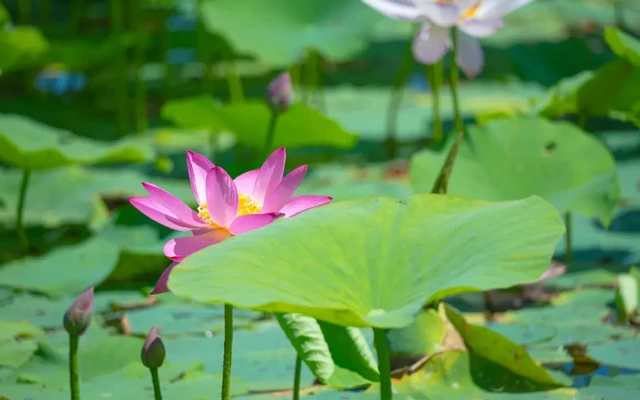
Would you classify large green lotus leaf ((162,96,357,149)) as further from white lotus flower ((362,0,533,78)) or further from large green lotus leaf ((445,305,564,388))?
large green lotus leaf ((445,305,564,388))

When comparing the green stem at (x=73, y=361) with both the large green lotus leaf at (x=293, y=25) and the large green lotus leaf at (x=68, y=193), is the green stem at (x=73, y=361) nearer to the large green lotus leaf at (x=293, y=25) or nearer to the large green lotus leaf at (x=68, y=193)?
the large green lotus leaf at (x=68, y=193)

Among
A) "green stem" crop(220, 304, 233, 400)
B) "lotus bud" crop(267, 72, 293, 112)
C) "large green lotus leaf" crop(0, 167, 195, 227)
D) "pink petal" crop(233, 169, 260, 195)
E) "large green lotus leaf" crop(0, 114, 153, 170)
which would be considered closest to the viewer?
"green stem" crop(220, 304, 233, 400)

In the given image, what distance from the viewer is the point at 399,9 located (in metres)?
1.56

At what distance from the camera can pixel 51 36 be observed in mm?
4055

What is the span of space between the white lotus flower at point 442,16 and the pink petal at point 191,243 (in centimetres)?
76

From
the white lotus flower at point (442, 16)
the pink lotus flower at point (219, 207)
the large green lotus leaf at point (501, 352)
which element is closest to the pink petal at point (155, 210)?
the pink lotus flower at point (219, 207)

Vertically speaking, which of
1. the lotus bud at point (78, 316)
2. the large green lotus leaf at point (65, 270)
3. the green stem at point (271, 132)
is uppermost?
the lotus bud at point (78, 316)

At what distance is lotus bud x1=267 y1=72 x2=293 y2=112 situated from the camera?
1685 millimetres

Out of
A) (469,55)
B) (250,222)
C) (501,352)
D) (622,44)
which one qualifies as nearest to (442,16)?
(469,55)

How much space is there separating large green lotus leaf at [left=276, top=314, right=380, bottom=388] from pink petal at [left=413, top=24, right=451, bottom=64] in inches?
29.4

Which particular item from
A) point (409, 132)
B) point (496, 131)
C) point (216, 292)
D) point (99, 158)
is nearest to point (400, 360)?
point (216, 292)

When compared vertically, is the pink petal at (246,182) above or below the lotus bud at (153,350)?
above

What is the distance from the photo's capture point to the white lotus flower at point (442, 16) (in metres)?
1.52

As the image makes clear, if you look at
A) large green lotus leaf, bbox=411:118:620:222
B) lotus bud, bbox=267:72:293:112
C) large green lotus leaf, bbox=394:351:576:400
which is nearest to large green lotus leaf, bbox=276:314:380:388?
large green lotus leaf, bbox=394:351:576:400
